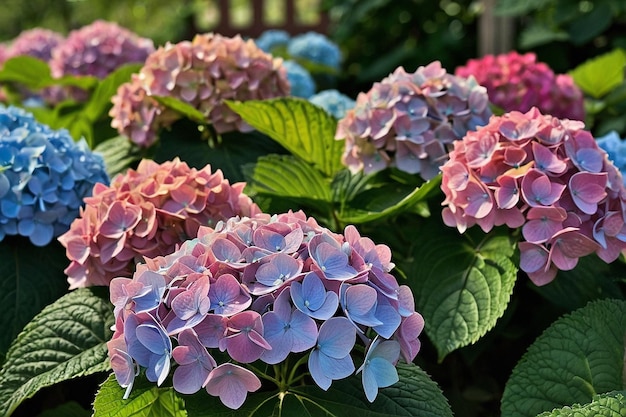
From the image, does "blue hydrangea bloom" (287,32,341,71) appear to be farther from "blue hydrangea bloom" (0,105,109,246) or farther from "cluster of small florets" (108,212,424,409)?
"cluster of small florets" (108,212,424,409)

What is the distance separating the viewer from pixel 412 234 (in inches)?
66.8

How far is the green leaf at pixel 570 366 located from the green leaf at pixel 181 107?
3.10 feet

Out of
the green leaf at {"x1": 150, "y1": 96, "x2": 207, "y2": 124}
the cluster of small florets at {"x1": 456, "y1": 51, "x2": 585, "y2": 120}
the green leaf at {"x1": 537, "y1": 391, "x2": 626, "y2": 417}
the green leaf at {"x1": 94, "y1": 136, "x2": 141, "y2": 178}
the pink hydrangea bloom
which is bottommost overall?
the pink hydrangea bloom

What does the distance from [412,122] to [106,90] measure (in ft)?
3.45

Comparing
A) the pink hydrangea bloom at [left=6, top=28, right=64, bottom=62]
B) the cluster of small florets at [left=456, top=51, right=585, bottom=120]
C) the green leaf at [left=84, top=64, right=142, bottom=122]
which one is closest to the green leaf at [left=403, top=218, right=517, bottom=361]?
the cluster of small florets at [left=456, top=51, right=585, bottom=120]

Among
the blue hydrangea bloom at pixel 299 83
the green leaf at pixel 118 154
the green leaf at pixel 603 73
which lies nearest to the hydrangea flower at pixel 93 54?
the blue hydrangea bloom at pixel 299 83

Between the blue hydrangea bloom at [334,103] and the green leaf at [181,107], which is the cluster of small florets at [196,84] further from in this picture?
the blue hydrangea bloom at [334,103]

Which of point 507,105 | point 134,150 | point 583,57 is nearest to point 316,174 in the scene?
point 134,150

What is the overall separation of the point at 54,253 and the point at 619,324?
3.66 ft

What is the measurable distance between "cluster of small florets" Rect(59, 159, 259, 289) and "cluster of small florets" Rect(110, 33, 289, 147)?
16.9 inches

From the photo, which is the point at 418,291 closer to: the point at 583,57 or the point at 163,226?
the point at 163,226

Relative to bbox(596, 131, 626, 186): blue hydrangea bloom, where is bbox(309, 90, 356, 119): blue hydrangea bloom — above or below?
below

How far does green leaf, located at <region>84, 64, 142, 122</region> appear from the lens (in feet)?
7.59

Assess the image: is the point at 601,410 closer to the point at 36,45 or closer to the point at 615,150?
the point at 615,150
